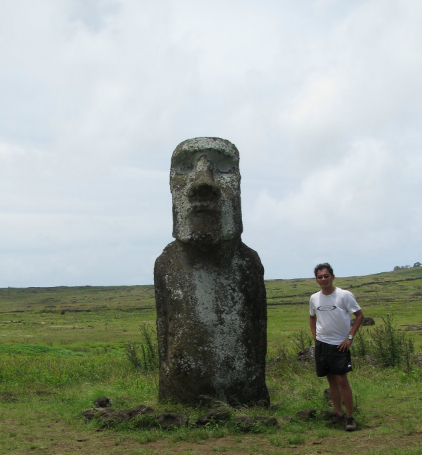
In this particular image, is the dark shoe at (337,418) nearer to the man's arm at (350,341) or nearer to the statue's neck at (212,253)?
the man's arm at (350,341)

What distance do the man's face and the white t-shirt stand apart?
129 mm

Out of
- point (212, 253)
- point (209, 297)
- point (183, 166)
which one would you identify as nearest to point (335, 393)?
point (209, 297)

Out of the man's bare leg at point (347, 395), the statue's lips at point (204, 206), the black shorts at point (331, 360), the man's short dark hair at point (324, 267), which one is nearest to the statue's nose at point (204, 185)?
the statue's lips at point (204, 206)

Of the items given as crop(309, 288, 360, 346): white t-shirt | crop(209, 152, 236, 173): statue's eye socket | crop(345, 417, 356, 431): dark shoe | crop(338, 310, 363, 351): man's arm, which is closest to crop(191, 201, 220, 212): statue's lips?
crop(209, 152, 236, 173): statue's eye socket

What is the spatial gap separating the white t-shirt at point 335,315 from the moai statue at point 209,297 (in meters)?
1.51

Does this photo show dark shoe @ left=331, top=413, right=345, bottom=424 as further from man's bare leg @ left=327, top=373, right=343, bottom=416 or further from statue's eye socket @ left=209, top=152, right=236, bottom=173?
statue's eye socket @ left=209, top=152, right=236, bottom=173

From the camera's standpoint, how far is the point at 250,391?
7.12m

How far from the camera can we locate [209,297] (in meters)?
7.24

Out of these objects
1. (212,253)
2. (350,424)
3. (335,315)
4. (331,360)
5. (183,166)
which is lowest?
(350,424)

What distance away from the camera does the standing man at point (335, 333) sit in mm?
5895

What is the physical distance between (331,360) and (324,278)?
101 cm

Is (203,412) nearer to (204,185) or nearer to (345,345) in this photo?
(345,345)

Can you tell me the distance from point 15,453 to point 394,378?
6.80m

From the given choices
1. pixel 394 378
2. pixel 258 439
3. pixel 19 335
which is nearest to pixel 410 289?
pixel 19 335
